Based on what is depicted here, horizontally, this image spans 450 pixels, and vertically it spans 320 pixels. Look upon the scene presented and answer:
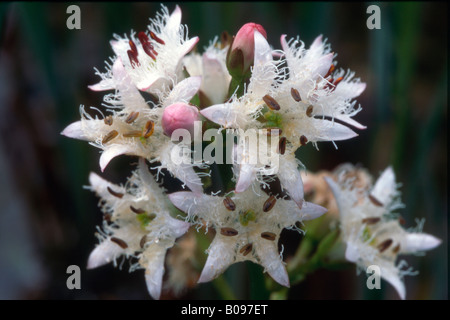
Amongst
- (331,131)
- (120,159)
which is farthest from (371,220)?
(120,159)

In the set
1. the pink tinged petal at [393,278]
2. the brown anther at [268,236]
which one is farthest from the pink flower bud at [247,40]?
the pink tinged petal at [393,278]

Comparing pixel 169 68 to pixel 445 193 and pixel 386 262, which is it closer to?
pixel 386 262

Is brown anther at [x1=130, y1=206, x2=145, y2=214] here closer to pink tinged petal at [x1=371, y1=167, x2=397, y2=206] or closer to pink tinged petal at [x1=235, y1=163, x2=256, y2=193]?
pink tinged petal at [x1=235, y1=163, x2=256, y2=193]

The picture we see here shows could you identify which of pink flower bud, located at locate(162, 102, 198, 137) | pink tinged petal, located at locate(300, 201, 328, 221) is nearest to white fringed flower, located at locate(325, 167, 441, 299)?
pink tinged petal, located at locate(300, 201, 328, 221)

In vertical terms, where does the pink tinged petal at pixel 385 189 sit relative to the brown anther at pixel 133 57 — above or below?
below

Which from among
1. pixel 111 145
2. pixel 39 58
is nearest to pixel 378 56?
pixel 111 145

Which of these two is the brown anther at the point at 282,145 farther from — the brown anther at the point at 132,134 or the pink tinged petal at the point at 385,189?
the pink tinged petal at the point at 385,189

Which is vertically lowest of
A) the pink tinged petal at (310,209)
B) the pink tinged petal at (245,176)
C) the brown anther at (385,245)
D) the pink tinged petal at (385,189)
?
the brown anther at (385,245)
